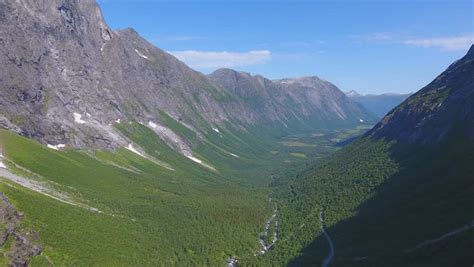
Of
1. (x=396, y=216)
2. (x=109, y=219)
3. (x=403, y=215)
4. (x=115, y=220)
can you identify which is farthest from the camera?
(x=115, y=220)

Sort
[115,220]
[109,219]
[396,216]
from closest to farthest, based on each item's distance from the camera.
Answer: [396,216] → [109,219] → [115,220]

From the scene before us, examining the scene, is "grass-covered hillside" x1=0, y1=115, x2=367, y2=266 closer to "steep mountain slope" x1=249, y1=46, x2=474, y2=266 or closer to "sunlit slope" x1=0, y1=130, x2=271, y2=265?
"sunlit slope" x1=0, y1=130, x2=271, y2=265

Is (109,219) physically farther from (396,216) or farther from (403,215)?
(403,215)

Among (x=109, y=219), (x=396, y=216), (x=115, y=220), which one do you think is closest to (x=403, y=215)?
(x=396, y=216)

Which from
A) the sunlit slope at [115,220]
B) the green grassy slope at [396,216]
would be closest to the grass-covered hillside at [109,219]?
the sunlit slope at [115,220]

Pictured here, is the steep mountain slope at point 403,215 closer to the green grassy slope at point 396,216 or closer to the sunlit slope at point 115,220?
the green grassy slope at point 396,216

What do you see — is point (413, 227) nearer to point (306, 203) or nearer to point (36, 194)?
point (306, 203)

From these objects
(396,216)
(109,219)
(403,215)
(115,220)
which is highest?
(403,215)

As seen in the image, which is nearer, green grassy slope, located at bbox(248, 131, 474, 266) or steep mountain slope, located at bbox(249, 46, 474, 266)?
steep mountain slope, located at bbox(249, 46, 474, 266)

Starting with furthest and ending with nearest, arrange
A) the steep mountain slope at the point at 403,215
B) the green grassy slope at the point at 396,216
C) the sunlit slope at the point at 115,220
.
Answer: the sunlit slope at the point at 115,220
the green grassy slope at the point at 396,216
the steep mountain slope at the point at 403,215

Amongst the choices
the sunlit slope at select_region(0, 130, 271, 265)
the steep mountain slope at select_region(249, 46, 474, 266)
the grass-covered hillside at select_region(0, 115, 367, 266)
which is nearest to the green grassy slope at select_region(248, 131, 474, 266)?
the steep mountain slope at select_region(249, 46, 474, 266)

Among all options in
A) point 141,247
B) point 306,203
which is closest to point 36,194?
point 141,247
